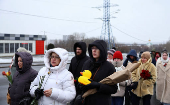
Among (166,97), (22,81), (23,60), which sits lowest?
(166,97)

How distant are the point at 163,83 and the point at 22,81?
14.7ft

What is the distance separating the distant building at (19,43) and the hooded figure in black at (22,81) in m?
30.2

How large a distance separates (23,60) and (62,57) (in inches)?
39.7

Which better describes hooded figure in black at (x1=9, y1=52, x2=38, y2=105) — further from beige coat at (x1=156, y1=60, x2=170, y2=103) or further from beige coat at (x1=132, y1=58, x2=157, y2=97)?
beige coat at (x1=156, y1=60, x2=170, y2=103)

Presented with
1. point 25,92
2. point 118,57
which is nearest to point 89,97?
point 25,92

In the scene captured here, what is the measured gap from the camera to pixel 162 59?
18.6 feet

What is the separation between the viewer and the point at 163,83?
18.1ft

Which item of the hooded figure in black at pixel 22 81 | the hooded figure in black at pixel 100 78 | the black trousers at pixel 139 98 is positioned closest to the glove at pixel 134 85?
the black trousers at pixel 139 98

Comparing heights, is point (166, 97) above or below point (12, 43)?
below

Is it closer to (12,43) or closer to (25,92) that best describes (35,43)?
(12,43)

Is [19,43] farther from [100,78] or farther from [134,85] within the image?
[100,78]

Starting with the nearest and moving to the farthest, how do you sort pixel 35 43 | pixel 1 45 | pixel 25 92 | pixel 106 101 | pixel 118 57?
pixel 106 101
pixel 25 92
pixel 118 57
pixel 1 45
pixel 35 43

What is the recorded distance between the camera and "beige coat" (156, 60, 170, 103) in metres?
5.33

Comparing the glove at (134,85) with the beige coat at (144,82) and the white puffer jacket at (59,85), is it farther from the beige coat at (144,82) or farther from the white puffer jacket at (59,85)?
the white puffer jacket at (59,85)
